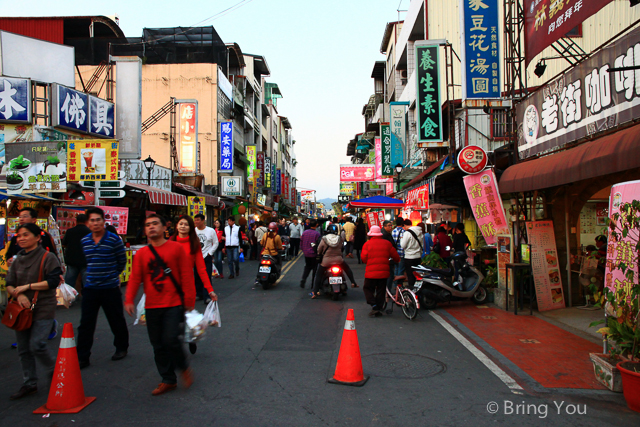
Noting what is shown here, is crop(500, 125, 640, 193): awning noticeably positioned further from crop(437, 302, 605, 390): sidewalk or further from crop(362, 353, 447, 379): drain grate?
crop(362, 353, 447, 379): drain grate

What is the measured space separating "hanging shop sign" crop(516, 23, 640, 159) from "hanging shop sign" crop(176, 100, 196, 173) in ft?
63.8

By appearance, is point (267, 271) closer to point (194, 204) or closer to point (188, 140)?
point (194, 204)

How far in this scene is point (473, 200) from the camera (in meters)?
9.88

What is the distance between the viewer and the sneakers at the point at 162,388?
468cm

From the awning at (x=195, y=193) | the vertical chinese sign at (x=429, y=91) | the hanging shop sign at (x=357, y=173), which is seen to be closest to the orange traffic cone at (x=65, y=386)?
the vertical chinese sign at (x=429, y=91)

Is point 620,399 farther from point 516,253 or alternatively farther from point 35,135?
point 35,135

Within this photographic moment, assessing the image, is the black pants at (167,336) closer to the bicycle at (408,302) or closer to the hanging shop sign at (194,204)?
the bicycle at (408,302)

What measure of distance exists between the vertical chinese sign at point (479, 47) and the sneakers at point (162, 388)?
365 inches

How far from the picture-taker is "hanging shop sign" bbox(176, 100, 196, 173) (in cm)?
2562

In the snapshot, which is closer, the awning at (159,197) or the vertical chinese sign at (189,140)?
the awning at (159,197)

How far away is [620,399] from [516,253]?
5220 millimetres

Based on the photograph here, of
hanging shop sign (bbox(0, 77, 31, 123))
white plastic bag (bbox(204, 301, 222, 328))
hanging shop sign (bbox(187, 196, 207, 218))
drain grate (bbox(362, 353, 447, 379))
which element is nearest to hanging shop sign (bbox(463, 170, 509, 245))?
drain grate (bbox(362, 353, 447, 379))

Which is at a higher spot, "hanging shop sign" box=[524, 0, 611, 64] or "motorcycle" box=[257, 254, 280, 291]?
"hanging shop sign" box=[524, 0, 611, 64]

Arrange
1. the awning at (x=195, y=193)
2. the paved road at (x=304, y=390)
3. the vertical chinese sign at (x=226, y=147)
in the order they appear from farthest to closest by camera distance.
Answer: the vertical chinese sign at (x=226, y=147) < the awning at (x=195, y=193) < the paved road at (x=304, y=390)
